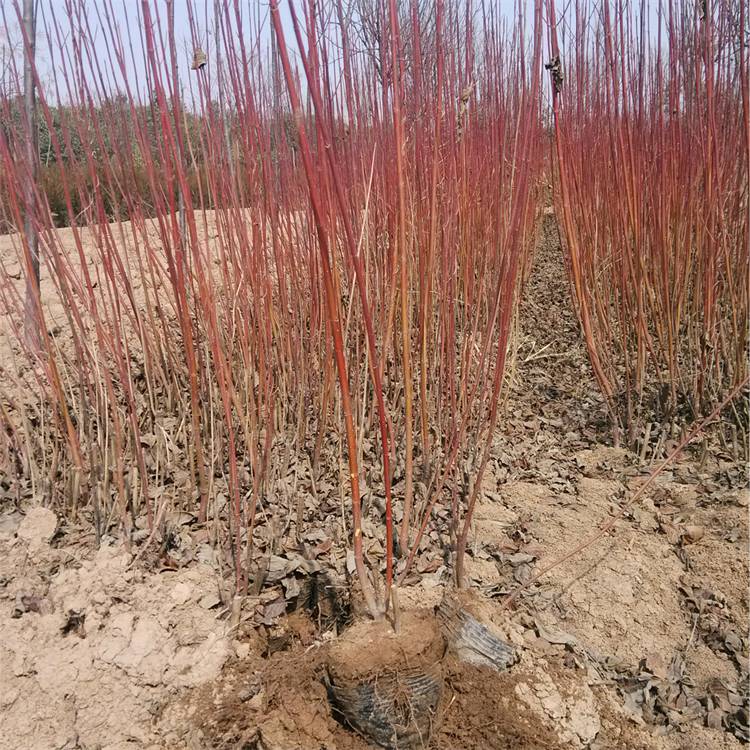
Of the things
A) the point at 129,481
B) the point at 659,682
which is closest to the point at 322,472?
the point at 129,481

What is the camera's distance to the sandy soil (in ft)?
3.59

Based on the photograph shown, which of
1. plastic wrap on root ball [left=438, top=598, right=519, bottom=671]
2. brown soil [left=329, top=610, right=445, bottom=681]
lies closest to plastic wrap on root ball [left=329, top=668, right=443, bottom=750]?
brown soil [left=329, top=610, right=445, bottom=681]

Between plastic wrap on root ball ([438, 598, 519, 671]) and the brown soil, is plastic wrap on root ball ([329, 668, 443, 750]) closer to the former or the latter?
the brown soil

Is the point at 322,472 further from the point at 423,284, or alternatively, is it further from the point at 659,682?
the point at 659,682

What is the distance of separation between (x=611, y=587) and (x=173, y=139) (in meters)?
1.50

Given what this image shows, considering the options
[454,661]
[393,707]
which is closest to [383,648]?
[393,707]

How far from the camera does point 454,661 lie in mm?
1154

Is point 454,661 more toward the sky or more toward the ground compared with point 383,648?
more toward the ground

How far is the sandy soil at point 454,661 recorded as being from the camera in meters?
1.09

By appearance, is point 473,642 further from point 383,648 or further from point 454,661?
point 383,648

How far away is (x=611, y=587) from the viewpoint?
5.00 feet

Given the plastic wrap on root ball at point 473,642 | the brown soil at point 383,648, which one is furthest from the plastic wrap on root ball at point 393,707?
the plastic wrap on root ball at point 473,642

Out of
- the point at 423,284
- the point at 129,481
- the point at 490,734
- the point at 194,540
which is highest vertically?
the point at 423,284

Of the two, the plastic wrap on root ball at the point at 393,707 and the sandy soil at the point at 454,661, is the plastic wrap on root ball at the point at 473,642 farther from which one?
the plastic wrap on root ball at the point at 393,707
